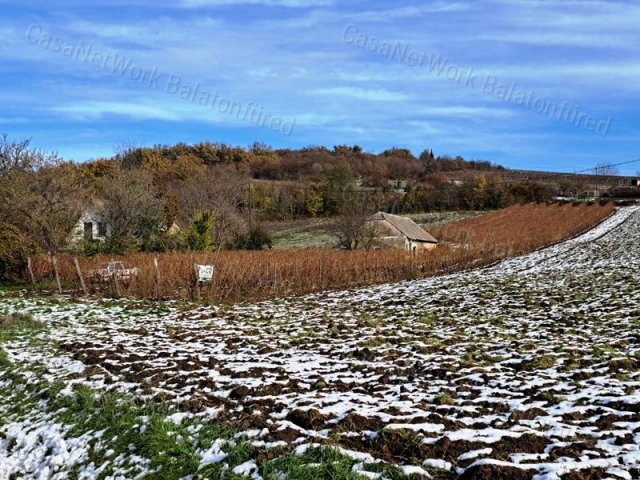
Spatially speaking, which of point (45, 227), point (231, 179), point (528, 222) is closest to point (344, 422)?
point (45, 227)

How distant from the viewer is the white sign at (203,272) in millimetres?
20948

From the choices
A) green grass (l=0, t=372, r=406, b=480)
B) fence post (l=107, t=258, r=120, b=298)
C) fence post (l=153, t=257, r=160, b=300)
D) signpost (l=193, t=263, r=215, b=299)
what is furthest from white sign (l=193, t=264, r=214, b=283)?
green grass (l=0, t=372, r=406, b=480)

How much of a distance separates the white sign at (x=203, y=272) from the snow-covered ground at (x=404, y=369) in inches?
97.9

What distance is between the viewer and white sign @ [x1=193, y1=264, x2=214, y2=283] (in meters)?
20.9

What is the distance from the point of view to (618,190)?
84.4 meters

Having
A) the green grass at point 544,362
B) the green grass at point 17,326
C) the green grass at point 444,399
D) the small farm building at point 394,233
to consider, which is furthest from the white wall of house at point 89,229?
the green grass at point 444,399

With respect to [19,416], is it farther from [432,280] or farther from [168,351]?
[432,280]

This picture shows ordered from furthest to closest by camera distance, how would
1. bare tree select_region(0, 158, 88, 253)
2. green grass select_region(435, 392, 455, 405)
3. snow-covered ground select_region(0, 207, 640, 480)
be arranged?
bare tree select_region(0, 158, 88, 253)
green grass select_region(435, 392, 455, 405)
snow-covered ground select_region(0, 207, 640, 480)

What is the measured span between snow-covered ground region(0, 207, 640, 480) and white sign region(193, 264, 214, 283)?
2488 mm

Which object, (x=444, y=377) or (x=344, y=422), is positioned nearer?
(x=344, y=422)

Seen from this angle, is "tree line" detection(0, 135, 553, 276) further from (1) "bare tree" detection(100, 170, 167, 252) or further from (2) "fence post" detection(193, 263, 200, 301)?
(2) "fence post" detection(193, 263, 200, 301)

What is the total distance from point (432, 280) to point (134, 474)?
19.2 meters

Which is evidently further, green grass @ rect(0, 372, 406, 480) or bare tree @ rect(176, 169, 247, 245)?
bare tree @ rect(176, 169, 247, 245)

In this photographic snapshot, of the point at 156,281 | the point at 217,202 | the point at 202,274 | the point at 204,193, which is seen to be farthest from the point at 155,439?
the point at 204,193
